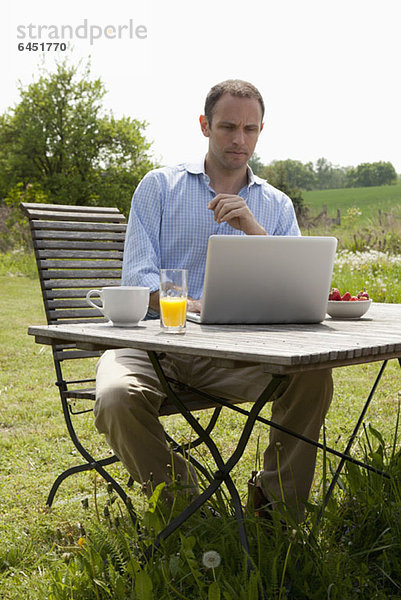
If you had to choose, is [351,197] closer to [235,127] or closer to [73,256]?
[73,256]

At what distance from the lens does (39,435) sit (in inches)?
138

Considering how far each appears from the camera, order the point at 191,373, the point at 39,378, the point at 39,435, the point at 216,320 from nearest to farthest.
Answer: the point at 216,320 → the point at 191,373 → the point at 39,435 → the point at 39,378

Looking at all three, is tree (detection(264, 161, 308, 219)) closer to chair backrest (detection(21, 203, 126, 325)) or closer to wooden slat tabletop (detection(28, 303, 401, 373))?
chair backrest (detection(21, 203, 126, 325))

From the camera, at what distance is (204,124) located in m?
2.75

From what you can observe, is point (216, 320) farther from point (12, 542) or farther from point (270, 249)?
point (12, 542)

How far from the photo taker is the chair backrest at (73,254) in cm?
295

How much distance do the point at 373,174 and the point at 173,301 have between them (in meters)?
52.0

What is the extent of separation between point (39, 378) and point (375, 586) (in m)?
3.55

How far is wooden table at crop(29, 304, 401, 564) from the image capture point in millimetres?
1354

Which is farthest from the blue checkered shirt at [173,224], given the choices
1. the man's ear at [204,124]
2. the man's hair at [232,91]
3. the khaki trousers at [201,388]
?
the khaki trousers at [201,388]

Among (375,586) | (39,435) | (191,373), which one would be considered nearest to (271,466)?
(191,373)

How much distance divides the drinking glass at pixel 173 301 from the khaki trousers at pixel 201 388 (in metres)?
0.16

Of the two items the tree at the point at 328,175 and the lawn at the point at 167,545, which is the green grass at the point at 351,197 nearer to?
the tree at the point at 328,175

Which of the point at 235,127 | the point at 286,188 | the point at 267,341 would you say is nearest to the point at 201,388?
the point at 267,341
